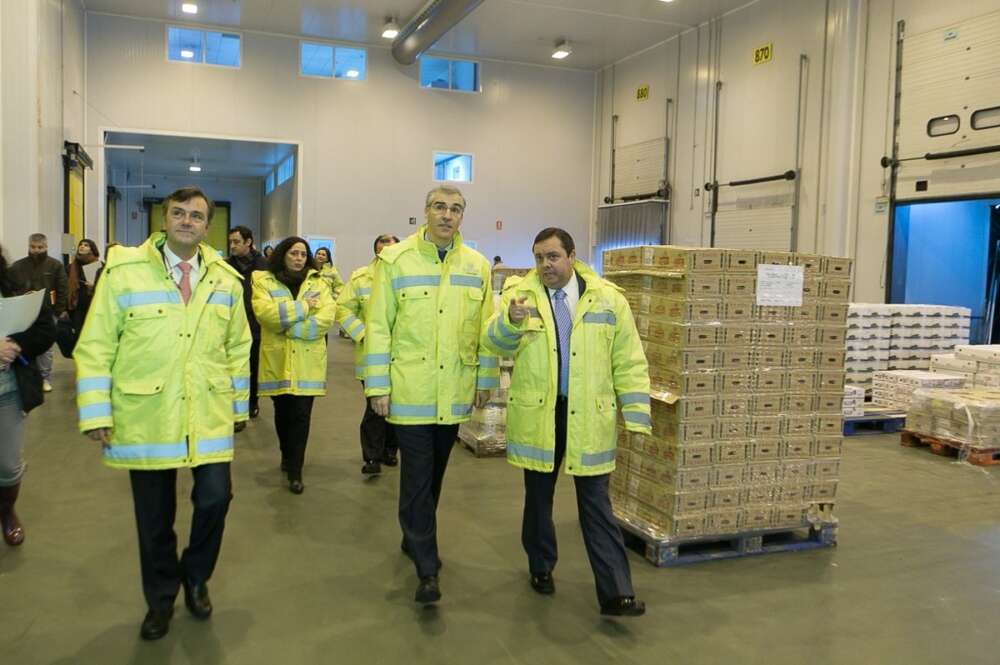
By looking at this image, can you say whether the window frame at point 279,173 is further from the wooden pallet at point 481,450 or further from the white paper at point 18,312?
the white paper at point 18,312

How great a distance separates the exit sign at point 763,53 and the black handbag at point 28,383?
45.7 ft

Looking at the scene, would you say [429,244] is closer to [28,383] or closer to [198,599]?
[198,599]

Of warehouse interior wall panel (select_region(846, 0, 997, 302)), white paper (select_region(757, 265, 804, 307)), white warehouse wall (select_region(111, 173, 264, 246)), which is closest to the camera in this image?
white paper (select_region(757, 265, 804, 307))

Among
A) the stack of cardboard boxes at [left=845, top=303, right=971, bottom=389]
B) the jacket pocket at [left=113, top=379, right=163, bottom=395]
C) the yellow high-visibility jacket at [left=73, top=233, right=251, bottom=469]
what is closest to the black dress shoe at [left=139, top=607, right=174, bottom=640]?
the yellow high-visibility jacket at [left=73, top=233, right=251, bottom=469]

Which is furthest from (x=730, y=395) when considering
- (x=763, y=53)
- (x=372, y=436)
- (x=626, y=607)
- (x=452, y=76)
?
(x=452, y=76)

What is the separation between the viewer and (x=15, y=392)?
419 centimetres

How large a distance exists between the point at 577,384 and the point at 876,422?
7.02 meters

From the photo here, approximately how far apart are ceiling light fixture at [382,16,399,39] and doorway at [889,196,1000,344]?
11140 millimetres

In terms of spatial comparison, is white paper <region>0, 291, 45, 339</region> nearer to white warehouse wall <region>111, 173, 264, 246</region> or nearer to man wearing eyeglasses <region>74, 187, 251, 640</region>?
man wearing eyeglasses <region>74, 187, 251, 640</region>

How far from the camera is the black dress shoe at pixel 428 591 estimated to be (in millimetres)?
3760

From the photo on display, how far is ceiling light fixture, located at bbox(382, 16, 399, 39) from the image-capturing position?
16656mm

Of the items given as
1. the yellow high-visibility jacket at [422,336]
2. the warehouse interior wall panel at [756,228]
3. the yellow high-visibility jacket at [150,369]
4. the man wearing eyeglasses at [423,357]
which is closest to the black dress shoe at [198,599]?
the yellow high-visibility jacket at [150,369]

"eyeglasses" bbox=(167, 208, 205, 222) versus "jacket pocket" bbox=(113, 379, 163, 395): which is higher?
"eyeglasses" bbox=(167, 208, 205, 222)

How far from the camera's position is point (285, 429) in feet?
19.6
